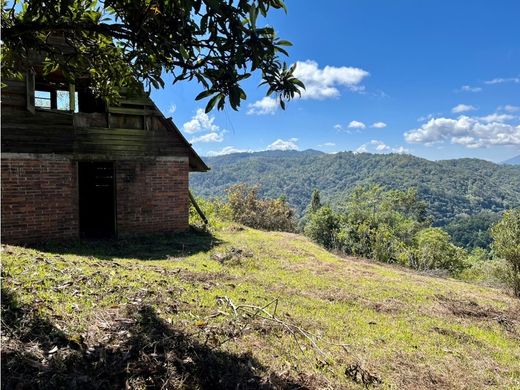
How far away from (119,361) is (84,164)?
12.5m

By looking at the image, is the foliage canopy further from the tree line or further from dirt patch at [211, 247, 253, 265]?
the tree line

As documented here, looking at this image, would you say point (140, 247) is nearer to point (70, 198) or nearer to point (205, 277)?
point (70, 198)

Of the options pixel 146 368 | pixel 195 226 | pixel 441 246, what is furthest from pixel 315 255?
pixel 441 246

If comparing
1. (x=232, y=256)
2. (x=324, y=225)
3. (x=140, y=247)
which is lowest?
(x=324, y=225)

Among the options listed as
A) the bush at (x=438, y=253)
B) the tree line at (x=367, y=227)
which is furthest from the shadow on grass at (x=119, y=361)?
the bush at (x=438, y=253)

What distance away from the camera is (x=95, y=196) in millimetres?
14617

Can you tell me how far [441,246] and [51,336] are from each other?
39.2m

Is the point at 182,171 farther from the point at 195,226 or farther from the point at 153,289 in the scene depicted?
the point at 153,289

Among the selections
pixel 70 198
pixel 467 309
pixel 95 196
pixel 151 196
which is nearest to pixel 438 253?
pixel 467 309

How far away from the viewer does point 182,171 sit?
13141 mm

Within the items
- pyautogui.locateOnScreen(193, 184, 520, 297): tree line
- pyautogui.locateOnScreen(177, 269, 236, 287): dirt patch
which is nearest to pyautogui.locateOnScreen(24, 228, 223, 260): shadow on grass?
pyautogui.locateOnScreen(177, 269, 236, 287): dirt patch

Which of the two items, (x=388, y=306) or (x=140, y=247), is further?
(x=140, y=247)

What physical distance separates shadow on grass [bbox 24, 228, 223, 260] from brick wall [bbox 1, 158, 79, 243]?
0.43 meters

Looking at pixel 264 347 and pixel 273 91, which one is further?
pixel 264 347
